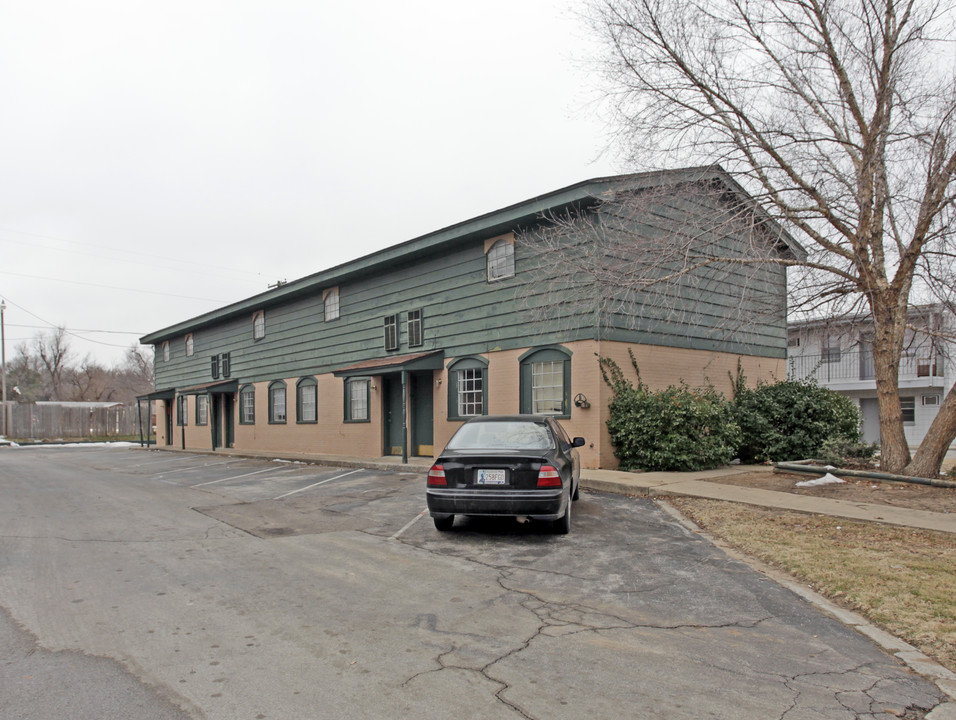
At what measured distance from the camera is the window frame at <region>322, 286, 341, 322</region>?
878 inches

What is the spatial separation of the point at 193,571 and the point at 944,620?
6308mm

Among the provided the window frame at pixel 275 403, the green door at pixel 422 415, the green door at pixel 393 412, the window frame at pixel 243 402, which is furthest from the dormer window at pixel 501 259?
the window frame at pixel 243 402

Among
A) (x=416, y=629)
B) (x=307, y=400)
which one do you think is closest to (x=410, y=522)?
(x=416, y=629)

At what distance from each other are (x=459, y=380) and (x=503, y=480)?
377 inches

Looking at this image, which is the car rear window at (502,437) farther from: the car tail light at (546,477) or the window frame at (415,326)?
the window frame at (415,326)

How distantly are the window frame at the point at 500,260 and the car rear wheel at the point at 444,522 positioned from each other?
8398 millimetres

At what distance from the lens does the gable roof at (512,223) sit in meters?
11.9

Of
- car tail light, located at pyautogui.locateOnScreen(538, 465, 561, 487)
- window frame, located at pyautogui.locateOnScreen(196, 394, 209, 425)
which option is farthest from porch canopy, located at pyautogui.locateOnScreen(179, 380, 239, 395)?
car tail light, located at pyautogui.locateOnScreen(538, 465, 561, 487)

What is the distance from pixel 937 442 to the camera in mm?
10672

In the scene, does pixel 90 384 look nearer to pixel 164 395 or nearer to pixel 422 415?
pixel 164 395

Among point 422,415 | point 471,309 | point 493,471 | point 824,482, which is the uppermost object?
point 471,309

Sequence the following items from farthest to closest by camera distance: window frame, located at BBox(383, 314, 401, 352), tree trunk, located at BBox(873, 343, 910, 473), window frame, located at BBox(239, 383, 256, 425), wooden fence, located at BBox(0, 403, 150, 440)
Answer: wooden fence, located at BBox(0, 403, 150, 440) → window frame, located at BBox(239, 383, 256, 425) → window frame, located at BBox(383, 314, 401, 352) → tree trunk, located at BBox(873, 343, 910, 473)

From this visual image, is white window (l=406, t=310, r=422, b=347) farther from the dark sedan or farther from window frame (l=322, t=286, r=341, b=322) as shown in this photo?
the dark sedan

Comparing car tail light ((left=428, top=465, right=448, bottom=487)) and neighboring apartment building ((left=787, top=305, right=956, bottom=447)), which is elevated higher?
neighboring apartment building ((left=787, top=305, right=956, bottom=447))
